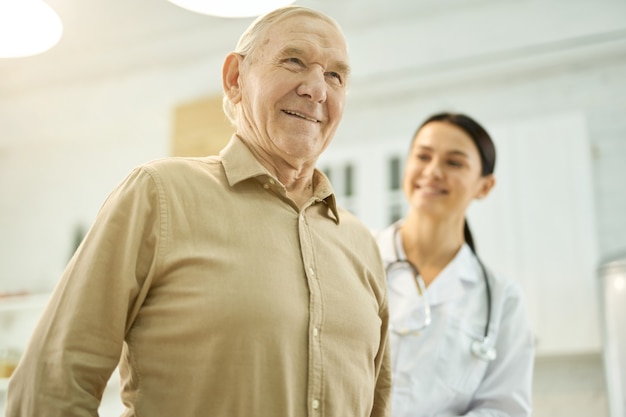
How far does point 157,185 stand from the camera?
3.63 feet

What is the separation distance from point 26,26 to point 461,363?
1.99 meters

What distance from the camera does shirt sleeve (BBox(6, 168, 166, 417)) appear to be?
0.97m

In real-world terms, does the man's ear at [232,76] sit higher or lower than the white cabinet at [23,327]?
higher

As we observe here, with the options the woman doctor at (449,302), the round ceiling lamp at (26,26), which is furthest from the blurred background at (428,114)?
the round ceiling lamp at (26,26)

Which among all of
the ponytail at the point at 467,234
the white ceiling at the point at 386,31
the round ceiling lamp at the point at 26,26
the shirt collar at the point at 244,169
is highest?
the white ceiling at the point at 386,31

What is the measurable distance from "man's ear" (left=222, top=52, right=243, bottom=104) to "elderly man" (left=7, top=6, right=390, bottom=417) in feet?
0.17

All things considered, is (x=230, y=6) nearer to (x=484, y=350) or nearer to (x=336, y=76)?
A: (x=336, y=76)

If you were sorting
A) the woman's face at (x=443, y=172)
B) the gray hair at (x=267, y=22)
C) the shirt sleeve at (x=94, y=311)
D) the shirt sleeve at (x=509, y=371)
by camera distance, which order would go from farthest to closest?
the woman's face at (x=443, y=172) < the shirt sleeve at (x=509, y=371) < the gray hair at (x=267, y=22) < the shirt sleeve at (x=94, y=311)

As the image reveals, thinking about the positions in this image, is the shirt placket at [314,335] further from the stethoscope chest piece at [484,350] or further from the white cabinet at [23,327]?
the white cabinet at [23,327]

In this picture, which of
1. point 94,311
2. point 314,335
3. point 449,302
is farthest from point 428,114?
point 94,311

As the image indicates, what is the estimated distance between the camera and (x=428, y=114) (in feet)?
13.7

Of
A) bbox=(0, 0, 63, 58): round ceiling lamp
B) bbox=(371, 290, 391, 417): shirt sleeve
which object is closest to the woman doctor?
bbox=(371, 290, 391, 417): shirt sleeve

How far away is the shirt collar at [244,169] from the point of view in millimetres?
1200

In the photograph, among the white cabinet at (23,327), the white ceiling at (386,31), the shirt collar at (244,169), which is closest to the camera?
the shirt collar at (244,169)
